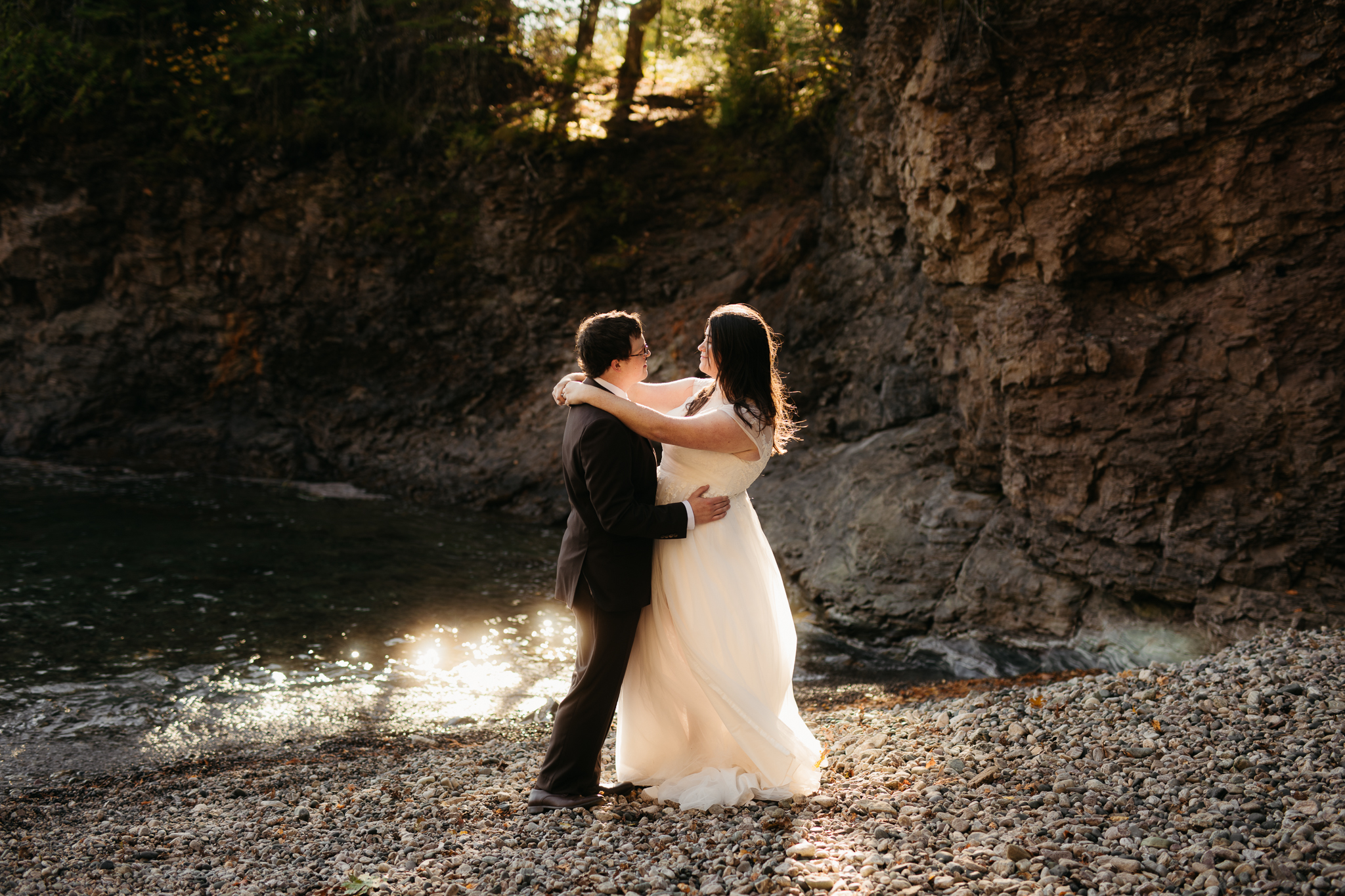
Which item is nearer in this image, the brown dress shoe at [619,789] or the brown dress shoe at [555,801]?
the brown dress shoe at [555,801]

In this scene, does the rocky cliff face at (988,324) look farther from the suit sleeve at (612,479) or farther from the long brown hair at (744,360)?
the suit sleeve at (612,479)

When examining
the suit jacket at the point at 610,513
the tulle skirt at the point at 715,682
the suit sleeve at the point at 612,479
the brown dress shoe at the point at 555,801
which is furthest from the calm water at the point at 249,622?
the suit sleeve at the point at 612,479

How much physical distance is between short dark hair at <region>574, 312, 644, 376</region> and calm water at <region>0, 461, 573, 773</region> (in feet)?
12.5

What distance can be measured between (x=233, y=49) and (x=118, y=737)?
14.1 metres

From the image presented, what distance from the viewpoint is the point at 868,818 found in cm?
409

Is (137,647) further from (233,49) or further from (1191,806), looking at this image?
(233,49)

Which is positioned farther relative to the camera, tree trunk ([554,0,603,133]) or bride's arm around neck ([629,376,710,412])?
tree trunk ([554,0,603,133])

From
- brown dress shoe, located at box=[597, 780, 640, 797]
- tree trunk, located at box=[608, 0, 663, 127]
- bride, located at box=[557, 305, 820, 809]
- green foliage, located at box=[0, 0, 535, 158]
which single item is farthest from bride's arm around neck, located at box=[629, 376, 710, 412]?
green foliage, located at box=[0, 0, 535, 158]

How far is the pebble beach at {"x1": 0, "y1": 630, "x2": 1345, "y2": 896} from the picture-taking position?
135 inches

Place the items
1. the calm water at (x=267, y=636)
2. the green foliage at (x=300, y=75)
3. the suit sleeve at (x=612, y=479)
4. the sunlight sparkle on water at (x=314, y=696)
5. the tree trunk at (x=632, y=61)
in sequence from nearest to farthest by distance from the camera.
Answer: the suit sleeve at (x=612, y=479)
the sunlight sparkle on water at (x=314, y=696)
the calm water at (x=267, y=636)
the green foliage at (x=300, y=75)
the tree trunk at (x=632, y=61)

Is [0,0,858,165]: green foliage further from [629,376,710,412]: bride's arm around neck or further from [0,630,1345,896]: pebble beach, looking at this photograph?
[0,630,1345,896]: pebble beach

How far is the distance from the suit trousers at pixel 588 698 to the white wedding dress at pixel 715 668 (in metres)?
0.21

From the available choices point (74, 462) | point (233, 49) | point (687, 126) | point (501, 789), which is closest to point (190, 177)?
point (233, 49)

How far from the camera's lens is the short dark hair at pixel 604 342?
4.27 m
